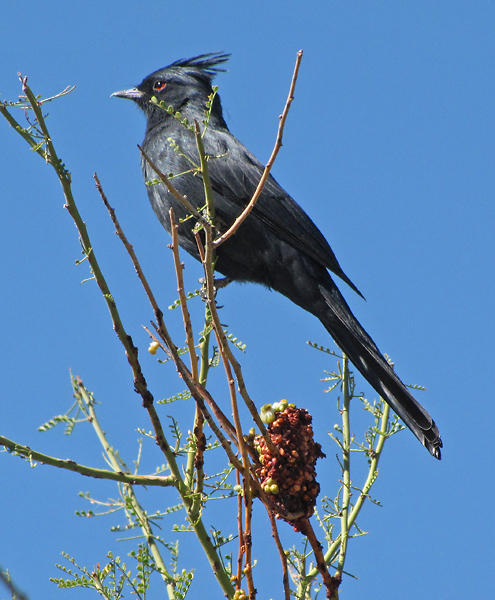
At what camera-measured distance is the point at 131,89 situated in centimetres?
622

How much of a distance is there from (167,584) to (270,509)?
81 cm

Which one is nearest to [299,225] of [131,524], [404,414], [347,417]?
[404,414]

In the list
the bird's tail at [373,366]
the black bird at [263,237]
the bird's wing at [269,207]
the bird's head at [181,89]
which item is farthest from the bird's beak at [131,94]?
the bird's tail at [373,366]

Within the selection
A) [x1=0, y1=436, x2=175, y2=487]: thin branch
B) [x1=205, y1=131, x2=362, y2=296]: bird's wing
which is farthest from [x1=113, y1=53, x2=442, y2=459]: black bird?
[x1=0, y1=436, x2=175, y2=487]: thin branch

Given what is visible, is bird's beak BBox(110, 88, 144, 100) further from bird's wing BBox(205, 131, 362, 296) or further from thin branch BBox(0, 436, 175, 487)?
thin branch BBox(0, 436, 175, 487)

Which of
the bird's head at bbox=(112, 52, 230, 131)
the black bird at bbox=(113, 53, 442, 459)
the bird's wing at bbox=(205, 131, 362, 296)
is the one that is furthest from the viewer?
the bird's head at bbox=(112, 52, 230, 131)

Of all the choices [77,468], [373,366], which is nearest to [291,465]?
[77,468]

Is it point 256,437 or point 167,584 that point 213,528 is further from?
point 167,584

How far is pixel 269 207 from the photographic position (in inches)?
181

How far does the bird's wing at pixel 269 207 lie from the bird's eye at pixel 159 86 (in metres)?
1.56

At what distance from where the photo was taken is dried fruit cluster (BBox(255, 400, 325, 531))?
83.2 inches

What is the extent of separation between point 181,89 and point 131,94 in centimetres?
58

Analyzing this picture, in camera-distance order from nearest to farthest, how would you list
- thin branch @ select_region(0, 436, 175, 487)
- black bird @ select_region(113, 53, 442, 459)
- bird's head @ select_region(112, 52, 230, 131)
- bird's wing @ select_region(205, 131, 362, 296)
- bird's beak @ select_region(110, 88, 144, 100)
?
thin branch @ select_region(0, 436, 175, 487)
black bird @ select_region(113, 53, 442, 459)
bird's wing @ select_region(205, 131, 362, 296)
bird's head @ select_region(112, 52, 230, 131)
bird's beak @ select_region(110, 88, 144, 100)

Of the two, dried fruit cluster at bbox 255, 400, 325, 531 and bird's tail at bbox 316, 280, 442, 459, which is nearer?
dried fruit cluster at bbox 255, 400, 325, 531
